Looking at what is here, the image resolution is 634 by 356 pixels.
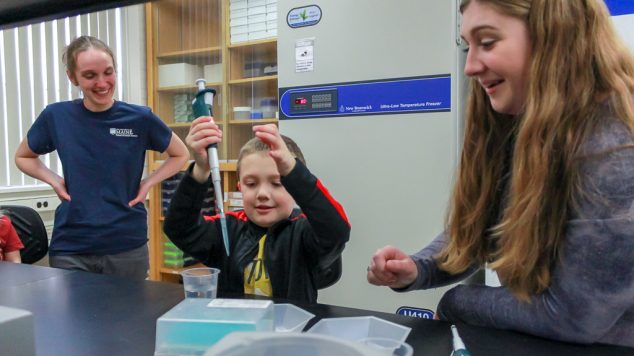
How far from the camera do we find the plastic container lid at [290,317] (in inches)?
24.9

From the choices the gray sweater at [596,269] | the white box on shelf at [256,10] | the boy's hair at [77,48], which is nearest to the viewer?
the gray sweater at [596,269]

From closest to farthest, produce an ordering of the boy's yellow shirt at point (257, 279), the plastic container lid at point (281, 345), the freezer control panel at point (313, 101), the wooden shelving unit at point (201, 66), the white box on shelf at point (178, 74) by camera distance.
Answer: the plastic container lid at point (281, 345), the boy's yellow shirt at point (257, 279), the freezer control panel at point (313, 101), the wooden shelving unit at point (201, 66), the white box on shelf at point (178, 74)

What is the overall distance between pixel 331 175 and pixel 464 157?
963 mm

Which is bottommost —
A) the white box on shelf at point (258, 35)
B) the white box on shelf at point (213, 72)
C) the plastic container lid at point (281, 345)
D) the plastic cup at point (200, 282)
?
the plastic cup at point (200, 282)

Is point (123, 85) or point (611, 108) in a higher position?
point (123, 85)

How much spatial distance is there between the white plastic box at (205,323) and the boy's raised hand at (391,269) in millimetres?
287

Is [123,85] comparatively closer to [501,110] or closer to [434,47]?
[434,47]

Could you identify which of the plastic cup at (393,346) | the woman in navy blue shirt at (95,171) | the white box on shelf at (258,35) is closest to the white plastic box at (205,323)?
the plastic cup at (393,346)

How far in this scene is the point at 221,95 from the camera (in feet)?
9.53

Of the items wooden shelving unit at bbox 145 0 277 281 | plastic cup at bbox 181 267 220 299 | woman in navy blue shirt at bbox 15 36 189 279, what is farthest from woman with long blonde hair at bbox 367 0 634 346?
wooden shelving unit at bbox 145 0 277 281

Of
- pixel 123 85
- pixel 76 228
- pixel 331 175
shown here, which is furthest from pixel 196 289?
pixel 123 85

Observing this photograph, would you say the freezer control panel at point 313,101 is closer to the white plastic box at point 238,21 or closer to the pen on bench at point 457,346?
the white plastic box at point 238,21

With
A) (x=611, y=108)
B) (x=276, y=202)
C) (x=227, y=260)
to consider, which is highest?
(x=611, y=108)

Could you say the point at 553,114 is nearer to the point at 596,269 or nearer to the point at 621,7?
the point at 596,269
